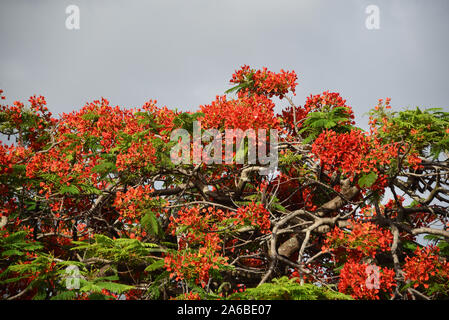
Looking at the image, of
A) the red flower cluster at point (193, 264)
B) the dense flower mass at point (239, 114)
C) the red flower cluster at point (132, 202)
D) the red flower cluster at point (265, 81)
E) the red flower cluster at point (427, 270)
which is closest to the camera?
the red flower cluster at point (193, 264)

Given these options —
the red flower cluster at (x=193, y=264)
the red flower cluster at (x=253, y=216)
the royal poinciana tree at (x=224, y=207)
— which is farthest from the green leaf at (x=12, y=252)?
the red flower cluster at (x=253, y=216)

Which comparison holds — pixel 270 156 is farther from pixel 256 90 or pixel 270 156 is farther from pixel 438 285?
pixel 438 285

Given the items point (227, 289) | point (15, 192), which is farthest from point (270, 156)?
point (15, 192)

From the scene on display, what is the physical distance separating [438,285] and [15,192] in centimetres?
877

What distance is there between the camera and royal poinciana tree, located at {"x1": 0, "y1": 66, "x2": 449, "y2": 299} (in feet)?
21.8

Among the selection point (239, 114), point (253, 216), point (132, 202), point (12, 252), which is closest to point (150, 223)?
point (132, 202)

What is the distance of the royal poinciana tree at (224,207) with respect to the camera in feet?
21.8

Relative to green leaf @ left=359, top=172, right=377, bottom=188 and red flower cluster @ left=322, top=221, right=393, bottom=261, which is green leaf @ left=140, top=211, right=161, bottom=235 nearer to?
red flower cluster @ left=322, top=221, right=393, bottom=261

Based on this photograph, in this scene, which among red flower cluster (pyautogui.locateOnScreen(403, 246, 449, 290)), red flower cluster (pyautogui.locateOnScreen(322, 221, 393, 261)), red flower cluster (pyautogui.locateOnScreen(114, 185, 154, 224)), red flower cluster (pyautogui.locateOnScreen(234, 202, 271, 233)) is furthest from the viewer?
red flower cluster (pyautogui.locateOnScreen(114, 185, 154, 224))

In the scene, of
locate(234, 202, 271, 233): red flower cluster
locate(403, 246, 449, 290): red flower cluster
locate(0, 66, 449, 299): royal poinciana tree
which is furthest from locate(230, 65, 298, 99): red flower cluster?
locate(403, 246, 449, 290): red flower cluster

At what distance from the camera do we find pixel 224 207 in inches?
324

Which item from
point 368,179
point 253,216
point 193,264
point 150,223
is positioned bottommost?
point 193,264

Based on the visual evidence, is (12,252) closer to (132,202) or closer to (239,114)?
(132,202)

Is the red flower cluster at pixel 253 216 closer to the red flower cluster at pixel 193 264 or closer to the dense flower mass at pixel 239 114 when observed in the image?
the red flower cluster at pixel 193 264
